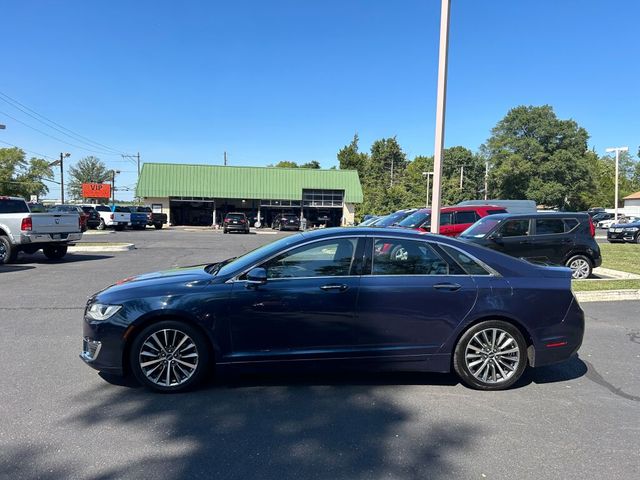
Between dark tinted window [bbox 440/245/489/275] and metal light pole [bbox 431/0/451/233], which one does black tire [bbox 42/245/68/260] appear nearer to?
metal light pole [bbox 431/0/451/233]

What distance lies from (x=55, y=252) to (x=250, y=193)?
34325 mm

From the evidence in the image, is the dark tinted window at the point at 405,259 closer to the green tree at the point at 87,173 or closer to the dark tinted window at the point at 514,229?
the dark tinted window at the point at 514,229

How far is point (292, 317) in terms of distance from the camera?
4.29 meters

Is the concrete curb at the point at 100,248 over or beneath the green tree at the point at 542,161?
beneath

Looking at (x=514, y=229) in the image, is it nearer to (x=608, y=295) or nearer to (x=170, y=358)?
(x=608, y=295)

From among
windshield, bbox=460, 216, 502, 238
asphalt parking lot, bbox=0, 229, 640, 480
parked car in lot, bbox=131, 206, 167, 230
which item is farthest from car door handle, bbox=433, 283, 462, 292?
parked car in lot, bbox=131, 206, 167, 230

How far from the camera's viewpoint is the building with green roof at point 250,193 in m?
48.5

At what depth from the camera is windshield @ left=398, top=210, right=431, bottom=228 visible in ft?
48.2

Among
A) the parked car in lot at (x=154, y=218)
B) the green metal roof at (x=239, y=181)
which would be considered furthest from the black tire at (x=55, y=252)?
the green metal roof at (x=239, y=181)

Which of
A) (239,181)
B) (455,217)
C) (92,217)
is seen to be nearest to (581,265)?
(455,217)

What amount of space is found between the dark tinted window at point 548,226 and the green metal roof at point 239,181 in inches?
1507

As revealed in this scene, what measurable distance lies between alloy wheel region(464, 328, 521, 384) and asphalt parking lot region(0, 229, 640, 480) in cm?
21

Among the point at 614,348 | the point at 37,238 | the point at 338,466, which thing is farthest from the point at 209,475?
the point at 37,238

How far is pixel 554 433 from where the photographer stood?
369 cm
